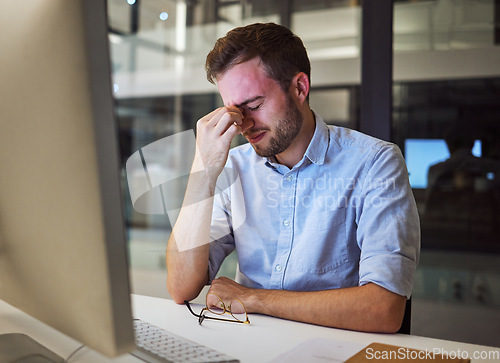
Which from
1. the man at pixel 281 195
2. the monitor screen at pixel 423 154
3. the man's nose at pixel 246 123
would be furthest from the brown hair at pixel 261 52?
the monitor screen at pixel 423 154

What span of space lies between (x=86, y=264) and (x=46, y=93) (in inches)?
8.4

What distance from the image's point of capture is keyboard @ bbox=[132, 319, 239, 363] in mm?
788

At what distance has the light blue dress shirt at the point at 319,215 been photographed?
4.22 feet

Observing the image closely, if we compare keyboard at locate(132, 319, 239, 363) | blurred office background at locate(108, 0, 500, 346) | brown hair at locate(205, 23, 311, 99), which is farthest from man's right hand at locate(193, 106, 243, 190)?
blurred office background at locate(108, 0, 500, 346)

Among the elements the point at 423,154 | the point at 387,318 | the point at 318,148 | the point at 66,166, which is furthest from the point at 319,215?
the point at 423,154

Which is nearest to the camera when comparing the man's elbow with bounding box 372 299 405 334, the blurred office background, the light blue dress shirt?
the man's elbow with bounding box 372 299 405 334

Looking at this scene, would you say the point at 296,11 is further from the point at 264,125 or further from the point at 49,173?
the point at 49,173

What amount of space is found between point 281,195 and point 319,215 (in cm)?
15

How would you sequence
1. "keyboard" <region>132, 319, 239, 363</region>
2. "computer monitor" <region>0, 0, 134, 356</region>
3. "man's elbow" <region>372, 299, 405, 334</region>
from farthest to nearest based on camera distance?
"man's elbow" <region>372, 299, 405, 334</region> → "keyboard" <region>132, 319, 239, 363</region> → "computer monitor" <region>0, 0, 134, 356</region>

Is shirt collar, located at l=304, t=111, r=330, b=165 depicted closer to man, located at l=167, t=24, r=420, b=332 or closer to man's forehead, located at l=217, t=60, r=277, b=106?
man, located at l=167, t=24, r=420, b=332

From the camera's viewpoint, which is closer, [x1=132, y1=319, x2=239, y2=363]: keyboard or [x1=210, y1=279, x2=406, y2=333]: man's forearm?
[x1=132, y1=319, x2=239, y2=363]: keyboard

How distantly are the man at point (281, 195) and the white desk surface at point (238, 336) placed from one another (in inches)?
4.9

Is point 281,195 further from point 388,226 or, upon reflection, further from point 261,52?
point 261,52

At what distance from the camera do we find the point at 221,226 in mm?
1581
